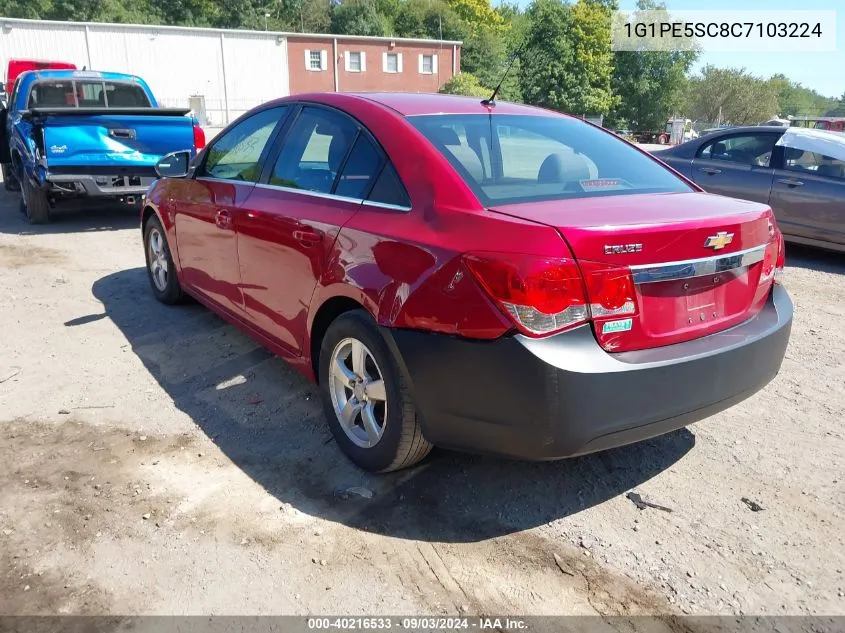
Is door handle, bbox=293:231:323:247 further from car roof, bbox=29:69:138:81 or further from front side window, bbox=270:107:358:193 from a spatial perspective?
car roof, bbox=29:69:138:81

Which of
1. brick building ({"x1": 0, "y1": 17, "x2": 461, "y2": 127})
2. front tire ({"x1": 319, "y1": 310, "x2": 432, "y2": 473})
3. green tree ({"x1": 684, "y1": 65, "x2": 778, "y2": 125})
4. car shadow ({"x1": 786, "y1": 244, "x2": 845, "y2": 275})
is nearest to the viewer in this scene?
front tire ({"x1": 319, "y1": 310, "x2": 432, "y2": 473})

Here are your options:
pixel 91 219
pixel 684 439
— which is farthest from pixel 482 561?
pixel 91 219

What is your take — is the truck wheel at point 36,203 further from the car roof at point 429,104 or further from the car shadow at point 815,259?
the car shadow at point 815,259

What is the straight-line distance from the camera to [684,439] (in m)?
3.53

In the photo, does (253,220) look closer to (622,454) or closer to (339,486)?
(339,486)

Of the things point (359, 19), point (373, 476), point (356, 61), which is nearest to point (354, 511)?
point (373, 476)

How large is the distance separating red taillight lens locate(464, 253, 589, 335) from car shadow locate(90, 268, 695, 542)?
993 mm

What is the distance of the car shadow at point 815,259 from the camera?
24.8 ft

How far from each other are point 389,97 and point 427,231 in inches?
46.7

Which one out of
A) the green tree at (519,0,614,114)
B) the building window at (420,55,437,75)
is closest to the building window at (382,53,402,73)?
the building window at (420,55,437,75)

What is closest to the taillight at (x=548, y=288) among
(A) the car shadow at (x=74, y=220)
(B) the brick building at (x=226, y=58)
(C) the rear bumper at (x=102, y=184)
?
(C) the rear bumper at (x=102, y=184)

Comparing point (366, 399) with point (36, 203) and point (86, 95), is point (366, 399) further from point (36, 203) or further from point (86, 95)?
point (86, 95)

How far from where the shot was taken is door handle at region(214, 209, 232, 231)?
158 inches

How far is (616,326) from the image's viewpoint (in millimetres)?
2420
